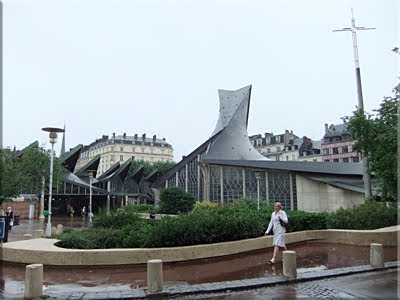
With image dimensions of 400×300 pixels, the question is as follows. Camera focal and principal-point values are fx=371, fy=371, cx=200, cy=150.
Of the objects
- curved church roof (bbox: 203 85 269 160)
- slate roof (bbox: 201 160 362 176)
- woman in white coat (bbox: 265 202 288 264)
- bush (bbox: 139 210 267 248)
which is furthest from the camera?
curved church roof (bbox: 203 85 269 160)

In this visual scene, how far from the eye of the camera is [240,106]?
165 feet

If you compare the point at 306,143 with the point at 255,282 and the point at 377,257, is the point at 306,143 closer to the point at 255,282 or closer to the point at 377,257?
the point at 377,257

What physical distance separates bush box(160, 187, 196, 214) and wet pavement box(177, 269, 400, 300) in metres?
23.6

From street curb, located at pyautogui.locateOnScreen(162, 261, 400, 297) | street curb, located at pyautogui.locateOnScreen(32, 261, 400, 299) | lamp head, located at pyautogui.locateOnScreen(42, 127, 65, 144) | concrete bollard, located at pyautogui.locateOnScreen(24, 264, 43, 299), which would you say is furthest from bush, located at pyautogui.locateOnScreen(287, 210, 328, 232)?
lamp head, located at pyautogui.locateOnScreen(42, 127, 65, 144)

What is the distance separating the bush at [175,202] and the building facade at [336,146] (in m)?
51.5

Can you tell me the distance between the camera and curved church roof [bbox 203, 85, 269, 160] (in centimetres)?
4538

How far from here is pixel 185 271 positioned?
8883 millimetres

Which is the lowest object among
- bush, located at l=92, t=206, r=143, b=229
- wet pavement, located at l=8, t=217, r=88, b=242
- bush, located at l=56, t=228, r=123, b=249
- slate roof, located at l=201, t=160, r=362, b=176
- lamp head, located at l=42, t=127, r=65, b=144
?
wet pavement, located at l=8, t=217, r=88, b=242

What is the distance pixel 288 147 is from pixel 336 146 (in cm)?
1369

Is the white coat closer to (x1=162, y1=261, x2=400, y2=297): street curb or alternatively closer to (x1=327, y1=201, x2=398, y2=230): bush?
(x1=162, y1=261, x2=400, y2=297): street curb

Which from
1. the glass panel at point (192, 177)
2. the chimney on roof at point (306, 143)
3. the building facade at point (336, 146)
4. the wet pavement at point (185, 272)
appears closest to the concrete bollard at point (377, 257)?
the wet pavement at point (185, 272)

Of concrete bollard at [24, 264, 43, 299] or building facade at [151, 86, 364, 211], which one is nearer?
concrete bollard at [24, 264, 43, 299]

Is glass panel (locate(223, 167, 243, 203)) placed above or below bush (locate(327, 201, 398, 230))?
above

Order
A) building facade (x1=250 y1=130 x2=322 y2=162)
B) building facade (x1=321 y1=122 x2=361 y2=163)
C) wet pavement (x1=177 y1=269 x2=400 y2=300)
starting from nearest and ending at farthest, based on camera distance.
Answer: wet pavement (x1=177 y1=269 x2=400 y2=300), building facade (x1=321 y1=122 x2=361 y2=163), building facade (x1=250 y1=130 x2=322 y2=162)
